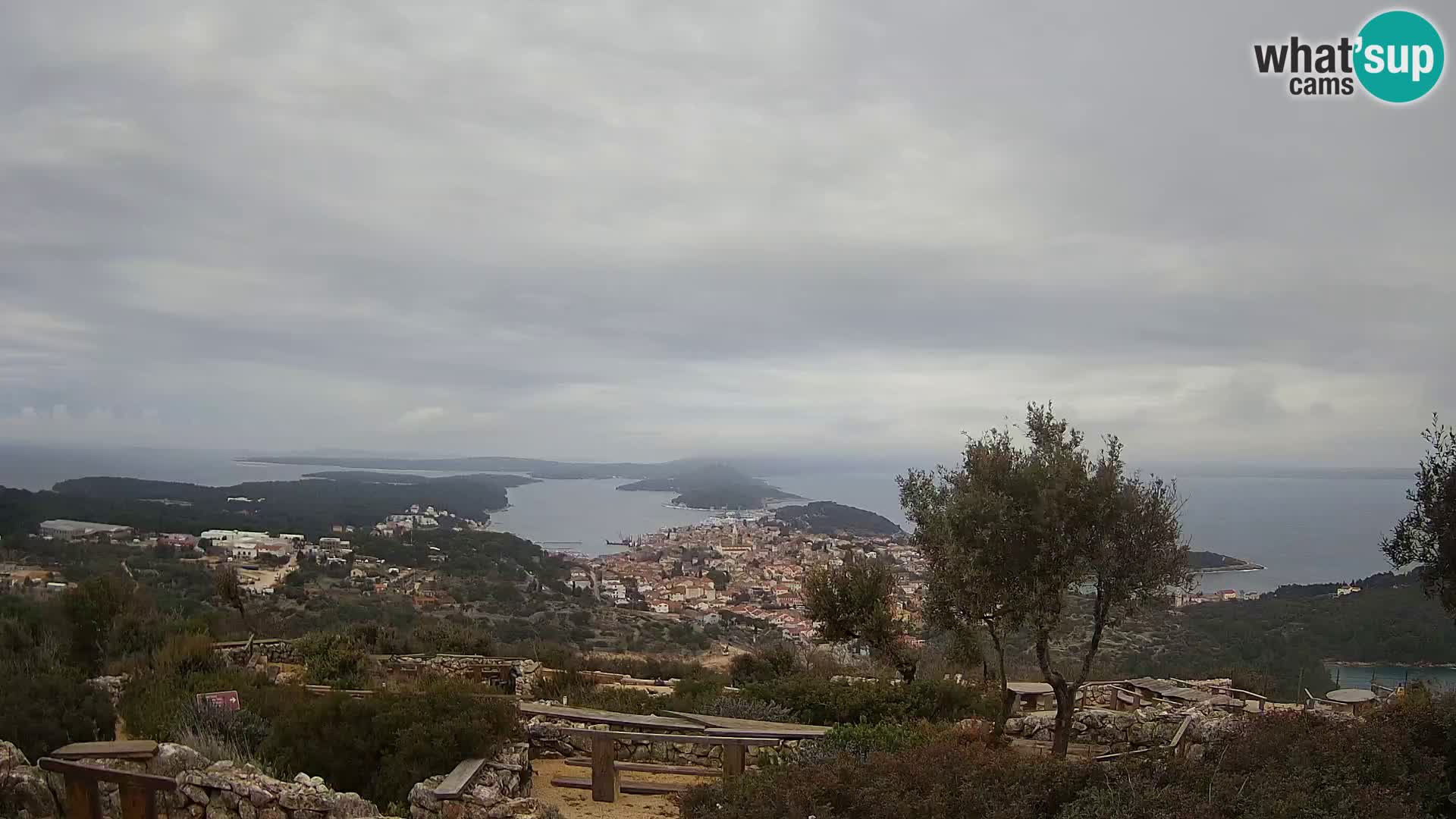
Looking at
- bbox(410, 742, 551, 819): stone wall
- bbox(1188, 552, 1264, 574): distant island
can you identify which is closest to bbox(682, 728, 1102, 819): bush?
bbox(410, 742, 551, 819): stone wall

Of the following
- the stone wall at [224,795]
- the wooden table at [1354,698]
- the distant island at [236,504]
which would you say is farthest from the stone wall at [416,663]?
the distant island at [236,504]

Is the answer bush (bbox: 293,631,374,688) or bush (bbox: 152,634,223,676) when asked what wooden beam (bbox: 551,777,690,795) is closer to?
bush (bbox: 293,631,374,688)

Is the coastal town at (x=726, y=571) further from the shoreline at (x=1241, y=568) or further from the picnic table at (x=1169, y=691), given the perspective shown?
the shoreline at (x=1241, y=568)

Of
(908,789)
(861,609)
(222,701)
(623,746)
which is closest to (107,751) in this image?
(222,701)

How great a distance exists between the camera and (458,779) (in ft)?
23.1

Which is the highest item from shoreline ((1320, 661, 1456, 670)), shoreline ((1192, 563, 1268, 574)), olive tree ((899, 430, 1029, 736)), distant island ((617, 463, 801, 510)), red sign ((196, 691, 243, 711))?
olive tree ((899, 430, 1029, 736))

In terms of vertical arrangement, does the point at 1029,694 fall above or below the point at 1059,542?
below

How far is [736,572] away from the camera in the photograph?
43.5m

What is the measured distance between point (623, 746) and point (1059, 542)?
5.51 metres

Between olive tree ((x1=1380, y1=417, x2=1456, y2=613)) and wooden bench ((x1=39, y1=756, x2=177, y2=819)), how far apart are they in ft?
38.9

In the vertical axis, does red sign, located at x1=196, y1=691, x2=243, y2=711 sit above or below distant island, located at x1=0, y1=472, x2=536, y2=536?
above

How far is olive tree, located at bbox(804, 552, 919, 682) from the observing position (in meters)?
13.2

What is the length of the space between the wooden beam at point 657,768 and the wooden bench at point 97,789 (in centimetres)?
425

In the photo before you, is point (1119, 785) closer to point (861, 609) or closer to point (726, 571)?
point (861, 609)
